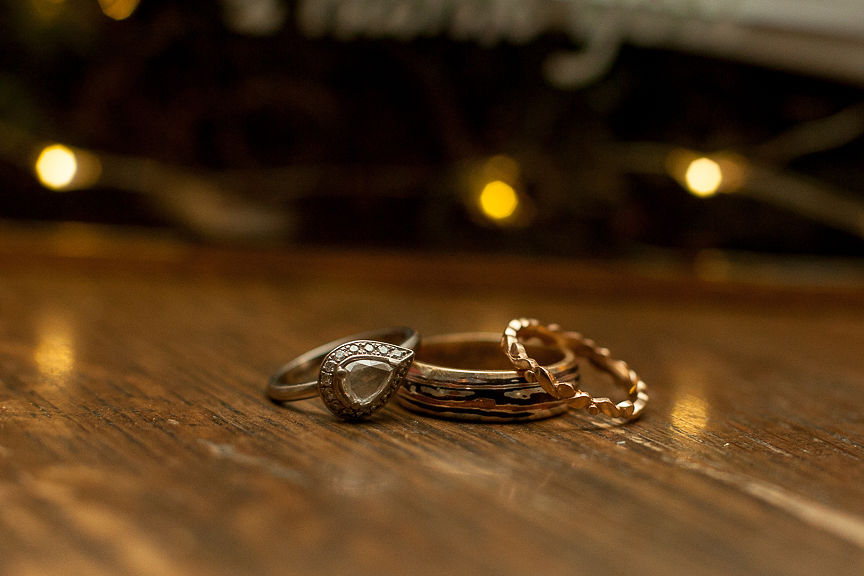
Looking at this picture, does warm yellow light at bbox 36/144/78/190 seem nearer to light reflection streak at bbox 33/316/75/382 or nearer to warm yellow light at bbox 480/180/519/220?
light reflection streak at bbox 33/316/75/382

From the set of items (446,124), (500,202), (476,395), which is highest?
(446,124)

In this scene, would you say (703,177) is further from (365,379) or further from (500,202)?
(365,379)

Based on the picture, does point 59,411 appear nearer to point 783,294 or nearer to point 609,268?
point 609,268

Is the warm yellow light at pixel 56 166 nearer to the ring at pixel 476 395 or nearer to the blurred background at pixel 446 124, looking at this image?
the blurred background at pixel 446 124

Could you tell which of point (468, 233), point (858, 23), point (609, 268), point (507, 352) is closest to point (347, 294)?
point (468, 233)

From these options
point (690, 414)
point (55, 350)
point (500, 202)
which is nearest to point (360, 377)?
point (690, 414)

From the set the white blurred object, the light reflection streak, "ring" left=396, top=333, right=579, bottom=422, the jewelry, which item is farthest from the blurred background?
"ring" left=396, top=333, right=579, bottom=422

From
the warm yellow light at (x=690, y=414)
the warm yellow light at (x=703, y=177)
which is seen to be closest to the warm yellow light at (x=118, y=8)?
the warm yellow light at (x=703, y=177)
